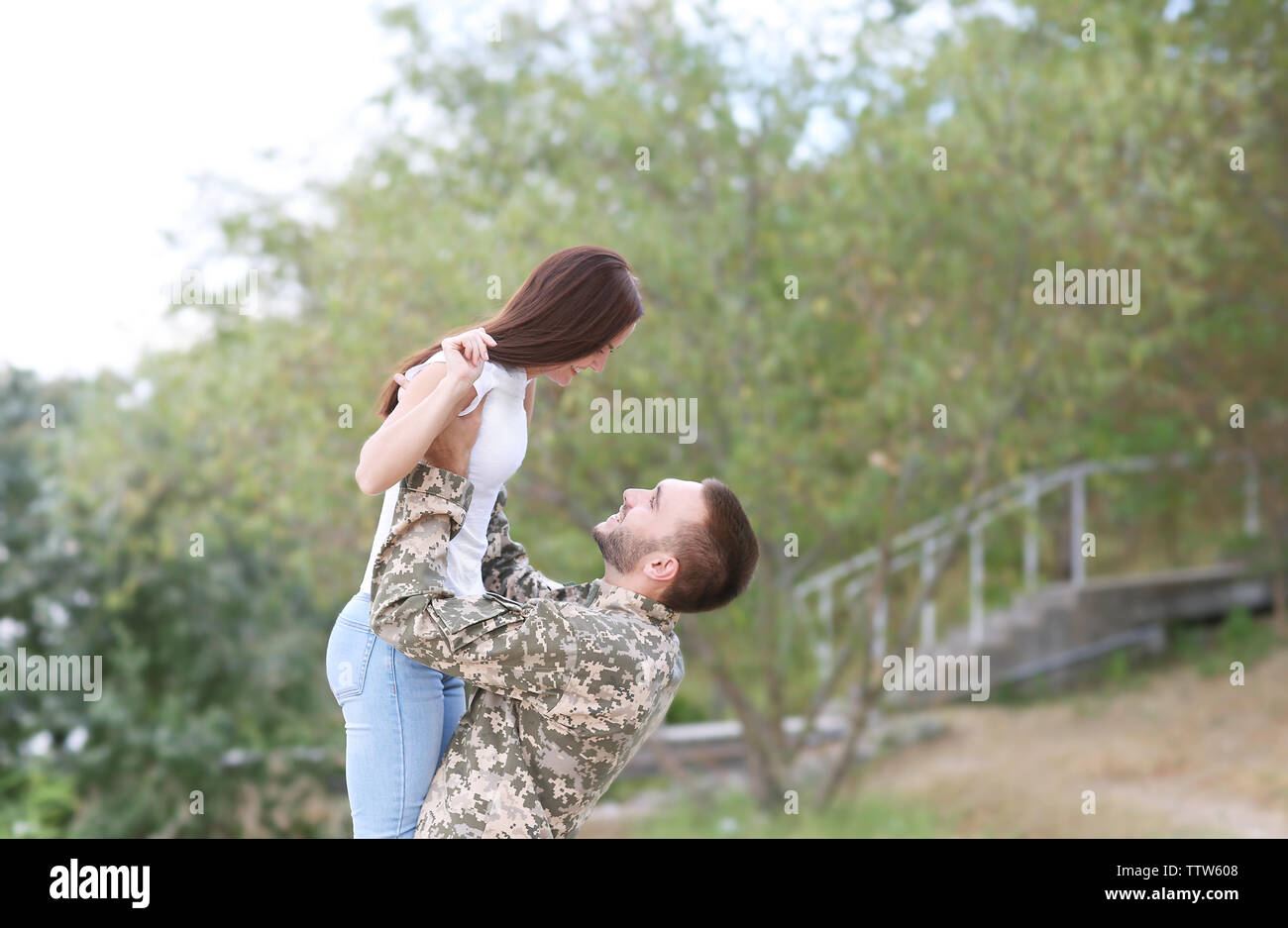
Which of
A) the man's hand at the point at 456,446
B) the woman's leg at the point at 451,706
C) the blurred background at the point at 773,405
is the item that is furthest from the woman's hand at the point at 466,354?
the blurred background at the point at 773,405

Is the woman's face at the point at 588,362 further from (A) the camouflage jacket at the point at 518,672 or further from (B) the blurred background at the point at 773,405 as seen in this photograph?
(B) the blurred background at the point at 773,405

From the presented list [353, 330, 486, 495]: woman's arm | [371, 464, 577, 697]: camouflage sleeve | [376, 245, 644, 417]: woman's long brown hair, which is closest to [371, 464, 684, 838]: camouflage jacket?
[371, 464, 577, 697]: camouflage sleeve

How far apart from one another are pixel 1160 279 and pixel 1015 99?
1423mm

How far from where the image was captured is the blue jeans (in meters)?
2.14

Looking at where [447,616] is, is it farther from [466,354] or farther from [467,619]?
[466,354]

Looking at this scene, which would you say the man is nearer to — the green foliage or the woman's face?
the woman's face

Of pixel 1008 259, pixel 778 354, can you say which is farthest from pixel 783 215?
pixel 1008 259

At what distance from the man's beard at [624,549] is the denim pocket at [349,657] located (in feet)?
1.53

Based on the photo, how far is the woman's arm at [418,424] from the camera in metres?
2.00

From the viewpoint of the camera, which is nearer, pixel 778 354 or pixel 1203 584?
pixel 778 354

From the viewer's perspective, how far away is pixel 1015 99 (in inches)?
282
